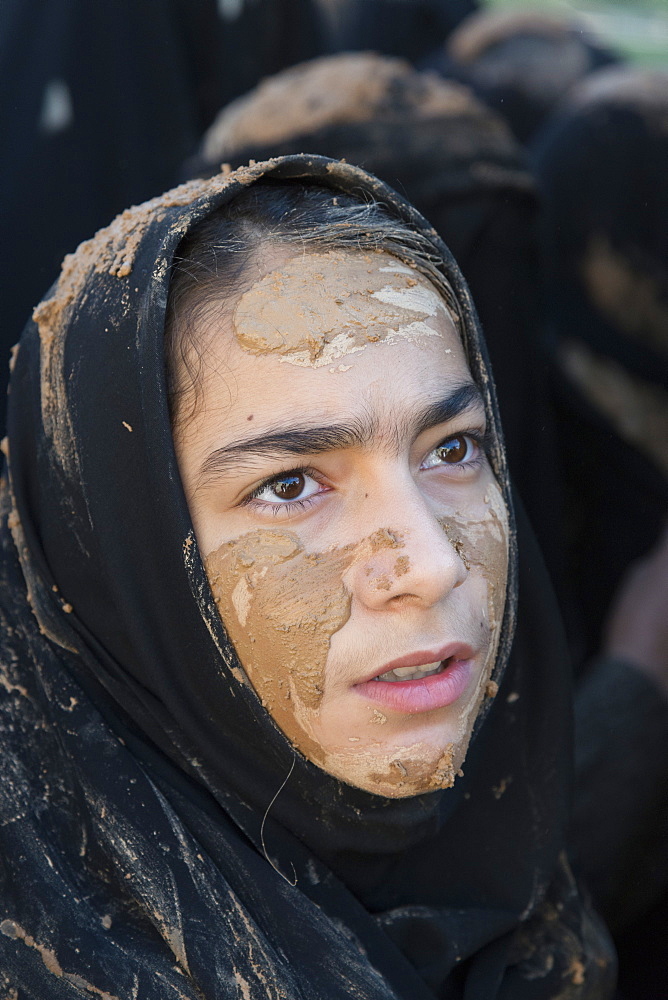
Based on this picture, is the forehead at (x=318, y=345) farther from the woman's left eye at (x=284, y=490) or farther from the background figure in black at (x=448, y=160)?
the background figure in black at (x=448, y=160)

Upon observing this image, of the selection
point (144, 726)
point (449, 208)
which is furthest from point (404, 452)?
point (449, 208)

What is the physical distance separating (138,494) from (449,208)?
1544 millimetres

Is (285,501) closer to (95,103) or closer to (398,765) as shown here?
(398,765)

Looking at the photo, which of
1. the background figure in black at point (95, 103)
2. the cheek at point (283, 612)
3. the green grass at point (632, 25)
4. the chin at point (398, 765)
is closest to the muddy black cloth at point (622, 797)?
the chin at point (398, 765)

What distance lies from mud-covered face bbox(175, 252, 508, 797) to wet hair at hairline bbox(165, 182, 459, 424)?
3 cm

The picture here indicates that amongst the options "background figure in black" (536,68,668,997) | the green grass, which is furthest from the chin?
the green grass

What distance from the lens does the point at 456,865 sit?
5.06 ft

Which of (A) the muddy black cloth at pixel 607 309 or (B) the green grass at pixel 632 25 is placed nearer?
(A) the muddy black cloth at pixel 607 309

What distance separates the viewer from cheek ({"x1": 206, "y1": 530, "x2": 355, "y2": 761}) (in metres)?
1.23

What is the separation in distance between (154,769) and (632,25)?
448cm

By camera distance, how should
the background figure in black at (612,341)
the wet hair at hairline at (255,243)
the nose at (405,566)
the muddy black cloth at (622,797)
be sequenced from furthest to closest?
the background figure in black at (612,341) < the muddy black cloth at (622,797) < the wet hair at hairline at (255,243) < the nose at (405,566)

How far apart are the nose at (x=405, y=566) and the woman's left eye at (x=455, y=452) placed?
158 mm

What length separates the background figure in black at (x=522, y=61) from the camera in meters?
3.71

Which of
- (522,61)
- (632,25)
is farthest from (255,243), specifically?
(632,25)
